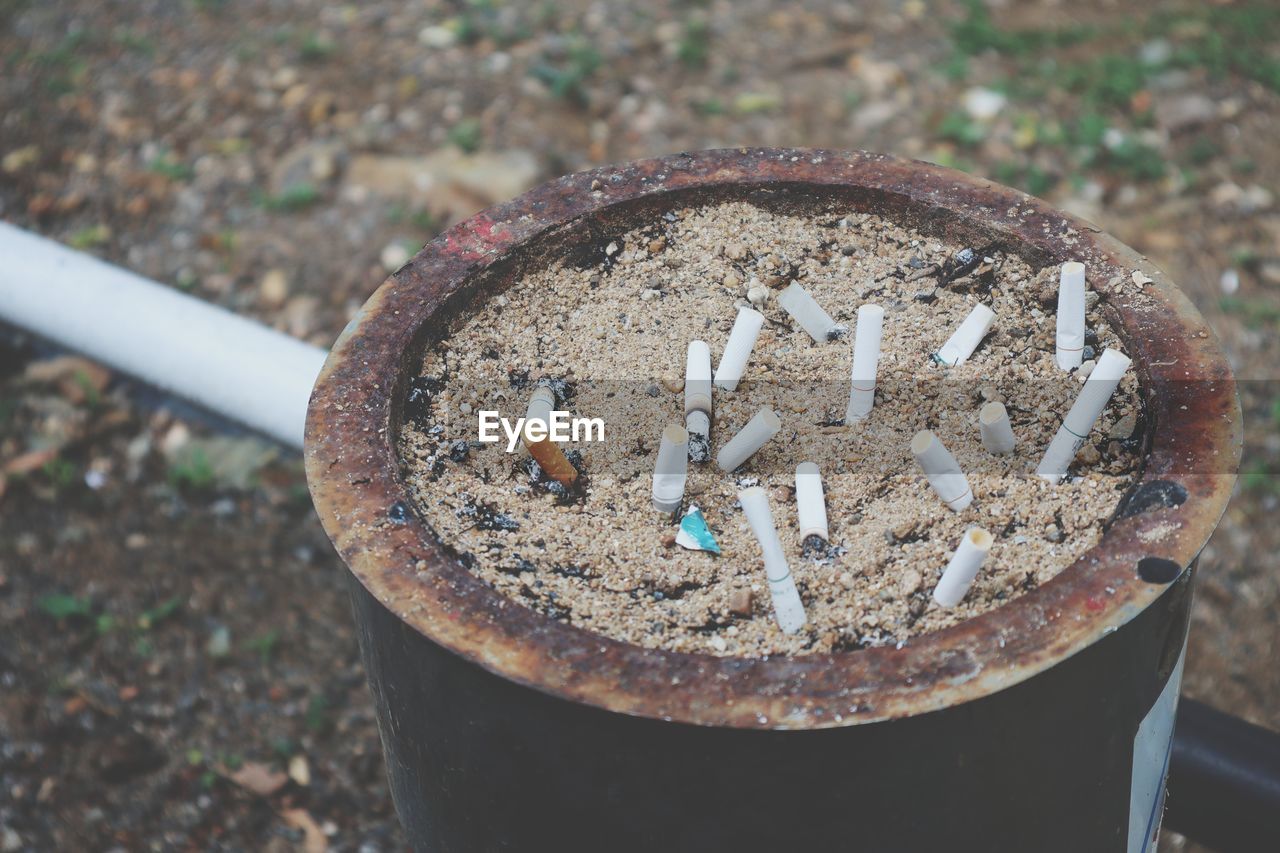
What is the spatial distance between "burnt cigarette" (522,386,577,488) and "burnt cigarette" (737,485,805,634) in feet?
0.77

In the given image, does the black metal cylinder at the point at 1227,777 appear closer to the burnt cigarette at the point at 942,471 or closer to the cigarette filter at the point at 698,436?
the burnt cigarette at the point at 942,471

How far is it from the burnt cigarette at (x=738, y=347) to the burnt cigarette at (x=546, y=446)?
0.62 feet

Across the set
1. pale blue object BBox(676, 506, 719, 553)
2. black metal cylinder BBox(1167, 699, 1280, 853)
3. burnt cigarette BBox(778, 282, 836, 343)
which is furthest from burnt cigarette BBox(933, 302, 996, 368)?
black metal cylinder BBox(1167, 699, 1280, 853)

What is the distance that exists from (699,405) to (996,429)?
0.30m

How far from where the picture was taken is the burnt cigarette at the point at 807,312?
1.38 meters

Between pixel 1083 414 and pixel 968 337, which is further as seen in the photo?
pixel 968 337

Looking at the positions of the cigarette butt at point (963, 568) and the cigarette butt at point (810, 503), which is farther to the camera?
the cigarette butt at point (810, 503)

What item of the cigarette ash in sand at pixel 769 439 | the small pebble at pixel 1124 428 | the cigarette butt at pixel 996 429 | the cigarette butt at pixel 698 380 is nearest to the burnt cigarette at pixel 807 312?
the cigarette ash in sand at pixel 769 439

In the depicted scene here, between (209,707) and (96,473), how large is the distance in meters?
0.72

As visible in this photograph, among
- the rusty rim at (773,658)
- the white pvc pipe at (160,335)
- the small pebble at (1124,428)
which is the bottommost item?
the white pvc pipe at (160,335)

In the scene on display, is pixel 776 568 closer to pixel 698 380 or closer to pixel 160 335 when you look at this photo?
pixel 698 380

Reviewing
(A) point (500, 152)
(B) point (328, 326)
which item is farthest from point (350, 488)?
(A) point (500, 152)

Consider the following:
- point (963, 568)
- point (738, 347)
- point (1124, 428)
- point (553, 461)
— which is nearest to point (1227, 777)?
point (1124, 428)

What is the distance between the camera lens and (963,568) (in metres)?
1.04
